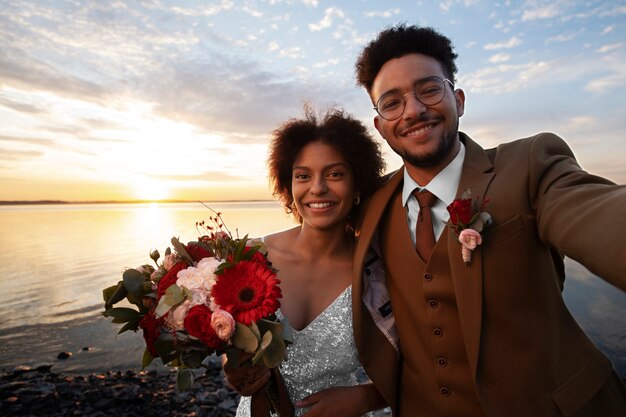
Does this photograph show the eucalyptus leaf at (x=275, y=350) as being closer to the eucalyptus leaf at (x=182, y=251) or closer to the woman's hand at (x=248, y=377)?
the woman's hand at (x=248, y=377)

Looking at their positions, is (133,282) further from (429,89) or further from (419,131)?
(429,89)

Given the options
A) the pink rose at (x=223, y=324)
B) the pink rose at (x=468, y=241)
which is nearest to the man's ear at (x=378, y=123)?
the pink rose at (x=468, y=241)

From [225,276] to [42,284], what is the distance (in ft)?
50.0

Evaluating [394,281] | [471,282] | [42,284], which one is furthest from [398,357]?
[42,284]

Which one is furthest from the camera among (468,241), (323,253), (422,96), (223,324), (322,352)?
(323,253)

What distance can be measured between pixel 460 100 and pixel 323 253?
5.42ft

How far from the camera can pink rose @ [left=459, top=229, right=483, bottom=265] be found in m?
→ 1.97

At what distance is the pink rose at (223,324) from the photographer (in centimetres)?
177

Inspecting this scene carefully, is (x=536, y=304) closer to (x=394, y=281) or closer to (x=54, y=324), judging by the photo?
(x=394, y=281)

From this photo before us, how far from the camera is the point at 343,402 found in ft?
9.03

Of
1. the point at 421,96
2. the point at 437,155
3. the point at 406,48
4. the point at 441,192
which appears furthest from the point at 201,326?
the point at 406,48

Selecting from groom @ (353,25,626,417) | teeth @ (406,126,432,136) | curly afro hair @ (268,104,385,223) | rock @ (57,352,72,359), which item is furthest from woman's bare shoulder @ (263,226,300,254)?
rock @ (57,352,72,359)

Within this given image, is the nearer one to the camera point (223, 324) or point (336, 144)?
point (223, 324)

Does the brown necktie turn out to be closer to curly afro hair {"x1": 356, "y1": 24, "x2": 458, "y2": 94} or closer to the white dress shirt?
the white dress shirt
